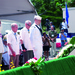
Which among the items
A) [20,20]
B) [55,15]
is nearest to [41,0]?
[55,15]

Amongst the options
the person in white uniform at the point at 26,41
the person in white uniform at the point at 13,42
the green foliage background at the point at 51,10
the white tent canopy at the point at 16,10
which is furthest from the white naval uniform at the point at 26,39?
the green foliage background at the point at 51,10

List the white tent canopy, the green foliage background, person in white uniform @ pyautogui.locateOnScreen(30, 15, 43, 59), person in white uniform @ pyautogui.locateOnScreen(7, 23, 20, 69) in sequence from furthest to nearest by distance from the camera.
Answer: the green foliage background, the white tent canopy, person in white uniform @ pyautogui.locateOnScreen(30, 15, 43, 59), person in white uniform @ pyautogui.locateOnScreen(7, 23, 20, 69)

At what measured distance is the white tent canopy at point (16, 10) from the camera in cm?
934

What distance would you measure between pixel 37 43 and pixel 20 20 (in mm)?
1801

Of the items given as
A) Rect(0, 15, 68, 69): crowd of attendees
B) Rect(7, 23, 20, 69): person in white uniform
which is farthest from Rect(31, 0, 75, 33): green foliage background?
Rect(7, 23, 20, 69): person in white uniform

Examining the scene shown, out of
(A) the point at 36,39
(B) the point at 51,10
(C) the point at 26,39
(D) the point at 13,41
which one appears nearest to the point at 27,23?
(C) the point at 26,39

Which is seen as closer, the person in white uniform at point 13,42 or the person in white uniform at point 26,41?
the person in white uniform at point 13,42

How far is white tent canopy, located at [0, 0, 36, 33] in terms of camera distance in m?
9.34

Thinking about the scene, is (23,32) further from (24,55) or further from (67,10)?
(67,10)

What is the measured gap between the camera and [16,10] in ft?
32.2

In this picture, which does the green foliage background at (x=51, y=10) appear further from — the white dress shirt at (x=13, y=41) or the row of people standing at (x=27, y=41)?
the white dress shirt at (x=13, y=41)

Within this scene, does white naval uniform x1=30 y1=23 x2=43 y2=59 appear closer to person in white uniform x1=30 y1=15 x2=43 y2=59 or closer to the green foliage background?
person in white uniform x1=30 y1=15 x2=43 y2=59

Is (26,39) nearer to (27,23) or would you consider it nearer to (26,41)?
(26,41)

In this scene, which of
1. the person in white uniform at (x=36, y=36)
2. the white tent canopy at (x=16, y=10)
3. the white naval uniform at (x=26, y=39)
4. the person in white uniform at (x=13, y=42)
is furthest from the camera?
the white tent canopy at (x=16, y=10)
